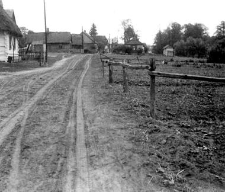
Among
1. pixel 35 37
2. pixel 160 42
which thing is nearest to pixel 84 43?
pixel 35 37

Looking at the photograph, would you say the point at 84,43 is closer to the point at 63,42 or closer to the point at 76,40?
the point at 76,40

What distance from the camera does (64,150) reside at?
4.86 meters

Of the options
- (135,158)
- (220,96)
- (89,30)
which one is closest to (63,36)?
(89,30)

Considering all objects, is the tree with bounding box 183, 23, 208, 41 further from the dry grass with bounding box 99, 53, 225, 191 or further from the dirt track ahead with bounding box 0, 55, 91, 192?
the dirt track ahead with bounding box 0, 55, 91, 192

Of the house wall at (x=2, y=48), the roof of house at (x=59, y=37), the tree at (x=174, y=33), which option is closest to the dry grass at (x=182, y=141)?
the house wall at (x=2, y=48)

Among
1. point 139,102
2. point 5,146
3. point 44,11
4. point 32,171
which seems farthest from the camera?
point 44,11

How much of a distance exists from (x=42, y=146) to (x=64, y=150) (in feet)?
1.64

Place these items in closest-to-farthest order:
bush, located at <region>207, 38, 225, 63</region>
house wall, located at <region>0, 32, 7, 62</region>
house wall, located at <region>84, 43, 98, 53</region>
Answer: house wall, located at <region>0, 32, 7, 62</region>, bush, located at <region>207, 38, 225, 63</region>, house wall, located at <region>84, 43, 98, 53</region>

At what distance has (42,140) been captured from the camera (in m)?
5.38

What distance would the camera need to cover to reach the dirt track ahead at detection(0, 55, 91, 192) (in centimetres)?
378

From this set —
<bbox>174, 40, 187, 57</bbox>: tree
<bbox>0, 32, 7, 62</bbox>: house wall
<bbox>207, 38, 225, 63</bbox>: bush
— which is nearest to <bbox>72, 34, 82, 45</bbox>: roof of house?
<bbox>174, 40, 187, 57</bbox>: tree

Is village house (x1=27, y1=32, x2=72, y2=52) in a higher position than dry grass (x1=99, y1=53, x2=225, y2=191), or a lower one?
higher

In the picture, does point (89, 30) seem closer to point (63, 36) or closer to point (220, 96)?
point (63, 36)

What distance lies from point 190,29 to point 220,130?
110156mm
